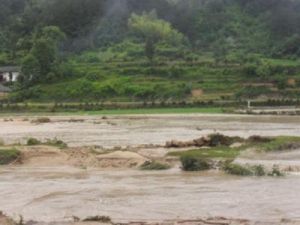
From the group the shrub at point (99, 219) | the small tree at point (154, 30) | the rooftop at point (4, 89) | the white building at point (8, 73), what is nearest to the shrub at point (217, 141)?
the shrub at point (99, 219)

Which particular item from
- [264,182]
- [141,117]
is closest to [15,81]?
[141,117]

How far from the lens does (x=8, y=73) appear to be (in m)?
93.1

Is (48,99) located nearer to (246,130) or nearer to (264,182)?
(246,130)

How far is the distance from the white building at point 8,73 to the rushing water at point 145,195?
215ft

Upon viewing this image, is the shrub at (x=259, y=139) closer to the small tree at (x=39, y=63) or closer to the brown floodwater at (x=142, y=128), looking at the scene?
the brown floodwater at (x=142, y=128)

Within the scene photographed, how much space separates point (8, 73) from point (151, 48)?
60.1ft

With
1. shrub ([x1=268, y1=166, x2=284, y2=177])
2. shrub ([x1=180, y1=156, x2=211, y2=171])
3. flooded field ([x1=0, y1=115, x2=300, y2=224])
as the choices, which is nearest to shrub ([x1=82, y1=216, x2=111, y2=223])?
flooded field ([x1=0, y1=115, x2=300, y2=224])

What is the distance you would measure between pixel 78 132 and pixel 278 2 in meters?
74.1

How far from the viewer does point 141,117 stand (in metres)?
63.5

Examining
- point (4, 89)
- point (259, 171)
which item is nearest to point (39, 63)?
point (4, 89)

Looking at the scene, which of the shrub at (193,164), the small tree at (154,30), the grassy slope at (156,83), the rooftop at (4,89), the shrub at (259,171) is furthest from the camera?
the small tree at (154,30)

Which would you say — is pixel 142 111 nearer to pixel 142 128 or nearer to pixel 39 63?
pixel 142 128

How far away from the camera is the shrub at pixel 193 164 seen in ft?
92.6

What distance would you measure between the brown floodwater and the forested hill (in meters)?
17.4
